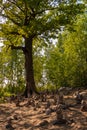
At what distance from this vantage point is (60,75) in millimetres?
42562

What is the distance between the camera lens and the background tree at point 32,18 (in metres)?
21.6

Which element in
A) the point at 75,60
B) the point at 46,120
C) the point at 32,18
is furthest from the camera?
the point at 75,60

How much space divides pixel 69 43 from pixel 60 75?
654 cm

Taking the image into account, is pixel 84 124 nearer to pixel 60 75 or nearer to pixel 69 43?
pixel 69 43

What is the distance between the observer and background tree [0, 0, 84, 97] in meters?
21.6

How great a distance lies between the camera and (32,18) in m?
22.9

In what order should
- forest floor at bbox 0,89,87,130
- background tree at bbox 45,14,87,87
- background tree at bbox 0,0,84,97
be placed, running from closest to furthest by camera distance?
forest floor at bbox 0,89,87,130 < background tree at bbox 0,0,84,97 < background tree at bbox 45,14,87,87

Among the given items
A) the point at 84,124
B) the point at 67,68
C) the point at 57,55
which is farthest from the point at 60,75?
the point at 84,124

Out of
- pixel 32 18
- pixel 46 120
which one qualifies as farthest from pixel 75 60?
pixel 46 120

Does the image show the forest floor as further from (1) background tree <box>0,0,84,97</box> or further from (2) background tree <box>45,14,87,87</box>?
(2) background tree <box>45,14,87,87</box>

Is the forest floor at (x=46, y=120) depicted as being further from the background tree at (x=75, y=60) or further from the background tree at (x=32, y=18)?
the background tree at (x=75, y=60)

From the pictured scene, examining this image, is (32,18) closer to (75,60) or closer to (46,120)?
(46,120)

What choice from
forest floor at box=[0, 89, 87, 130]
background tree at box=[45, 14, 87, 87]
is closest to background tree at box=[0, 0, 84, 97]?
forest floor at box=[0, 89, 87, 130]

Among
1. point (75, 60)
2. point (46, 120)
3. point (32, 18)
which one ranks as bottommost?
point (46, 120)
